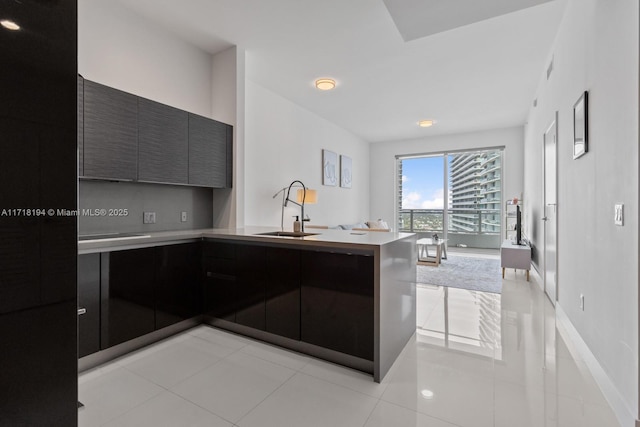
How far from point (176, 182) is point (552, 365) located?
340 cm

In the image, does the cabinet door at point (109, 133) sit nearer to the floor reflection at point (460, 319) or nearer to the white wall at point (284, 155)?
the white wall at point (284, 155)

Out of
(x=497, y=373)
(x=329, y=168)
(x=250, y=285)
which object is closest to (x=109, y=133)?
(x=250, y=285)

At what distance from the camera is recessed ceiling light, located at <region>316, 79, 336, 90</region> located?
4383 millimetres

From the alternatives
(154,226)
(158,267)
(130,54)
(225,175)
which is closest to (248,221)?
(225,175)

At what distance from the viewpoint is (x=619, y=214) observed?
5.48 feet

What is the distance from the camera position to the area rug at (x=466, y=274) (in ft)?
14.4

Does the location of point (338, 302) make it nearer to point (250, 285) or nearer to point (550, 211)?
point (250, 285)

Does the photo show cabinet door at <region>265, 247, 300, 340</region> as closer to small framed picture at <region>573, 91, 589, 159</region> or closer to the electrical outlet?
the electrical outlet

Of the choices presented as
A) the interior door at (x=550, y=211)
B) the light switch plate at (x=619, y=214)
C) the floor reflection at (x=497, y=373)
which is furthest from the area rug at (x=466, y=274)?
the light switch plate at (x=619, y=214)

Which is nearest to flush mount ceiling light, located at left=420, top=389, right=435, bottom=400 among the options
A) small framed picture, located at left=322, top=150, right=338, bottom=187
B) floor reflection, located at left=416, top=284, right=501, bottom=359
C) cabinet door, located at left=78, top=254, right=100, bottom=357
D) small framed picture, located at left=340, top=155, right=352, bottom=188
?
floor reflection, located at left=416, top=284, right=501, bottom=359

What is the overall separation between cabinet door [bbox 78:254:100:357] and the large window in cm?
706

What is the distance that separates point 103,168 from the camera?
7.81 feet

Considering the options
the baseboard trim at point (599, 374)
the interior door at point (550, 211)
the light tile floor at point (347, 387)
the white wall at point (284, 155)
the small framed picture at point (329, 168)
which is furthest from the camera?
the small framed picture at point (329, 168)

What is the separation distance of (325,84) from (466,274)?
3.72m
